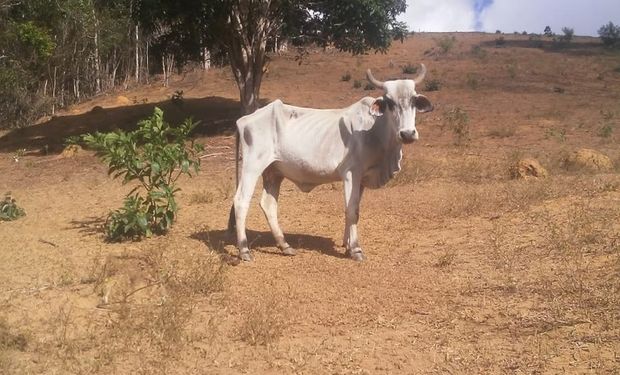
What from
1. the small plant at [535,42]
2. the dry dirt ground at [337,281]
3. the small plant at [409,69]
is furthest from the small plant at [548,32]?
the dry dirt ground at [337,281]

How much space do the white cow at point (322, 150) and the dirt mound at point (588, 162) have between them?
16.6 ft

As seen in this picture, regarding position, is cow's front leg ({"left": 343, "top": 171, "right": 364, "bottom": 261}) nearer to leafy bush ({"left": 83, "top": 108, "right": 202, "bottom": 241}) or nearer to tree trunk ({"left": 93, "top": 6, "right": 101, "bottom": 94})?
leafy bush ({"left": 83, "top": 108, "right": 202, "bottom": 241})

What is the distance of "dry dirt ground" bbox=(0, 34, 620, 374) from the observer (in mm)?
4016

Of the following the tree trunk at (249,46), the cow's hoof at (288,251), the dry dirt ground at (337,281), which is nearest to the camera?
the dry dirt ground at (337,281)

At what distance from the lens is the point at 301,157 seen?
6.42m

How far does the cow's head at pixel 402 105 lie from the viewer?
19.1ft

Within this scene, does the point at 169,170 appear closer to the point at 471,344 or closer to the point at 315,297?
the point at 315,297

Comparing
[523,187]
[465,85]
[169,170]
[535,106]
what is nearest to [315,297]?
[169,170]

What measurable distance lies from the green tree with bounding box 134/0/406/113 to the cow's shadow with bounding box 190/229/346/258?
6.96 metres

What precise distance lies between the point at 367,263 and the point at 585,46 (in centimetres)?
3479

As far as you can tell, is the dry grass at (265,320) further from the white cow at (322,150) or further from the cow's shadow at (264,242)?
the cow's shadow at (264,242)

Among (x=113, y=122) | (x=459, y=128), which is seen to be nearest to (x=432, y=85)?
(x=459, y=128)

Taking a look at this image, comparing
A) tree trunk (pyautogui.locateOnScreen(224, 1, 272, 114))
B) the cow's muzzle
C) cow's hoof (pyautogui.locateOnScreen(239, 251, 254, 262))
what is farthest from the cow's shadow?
tree trunk (pyautogui.locateOnScreen(224, 1, 272, 114))

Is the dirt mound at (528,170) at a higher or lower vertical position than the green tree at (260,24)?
lower
